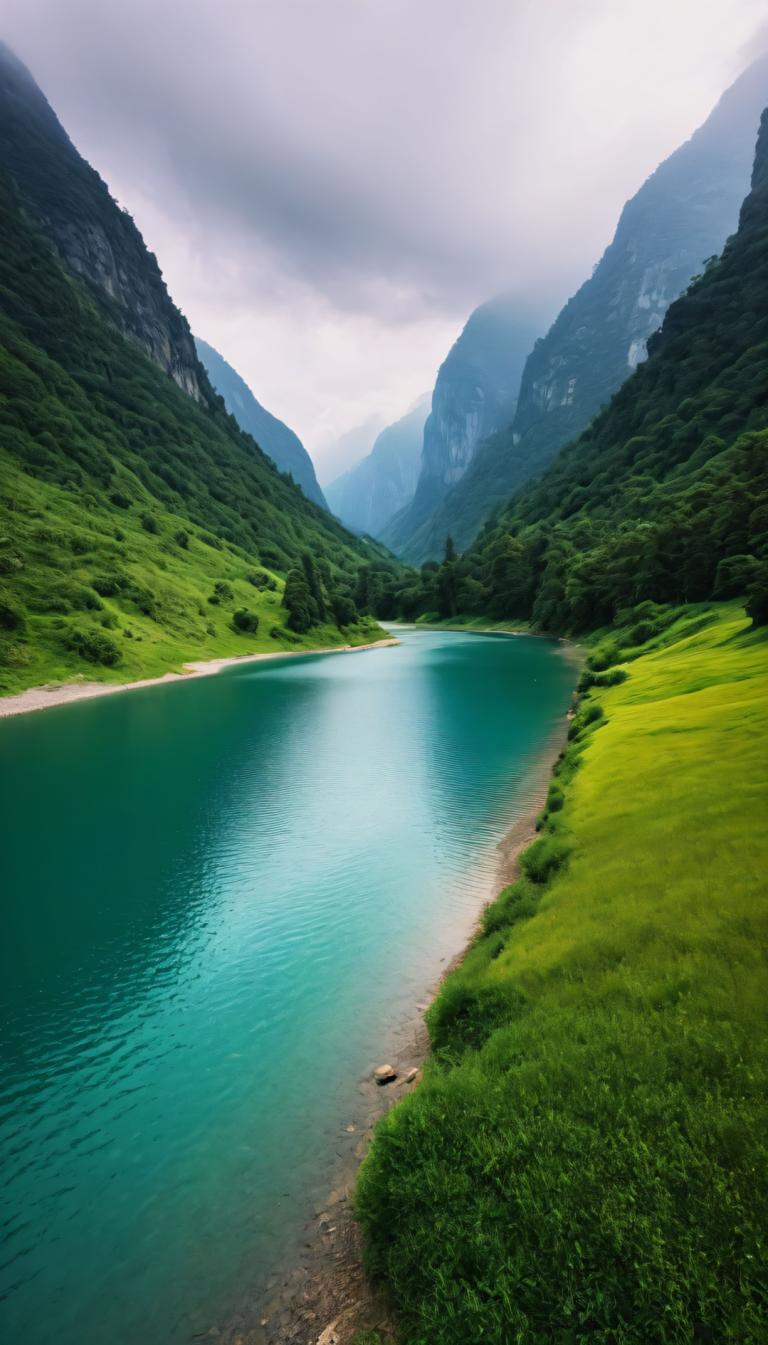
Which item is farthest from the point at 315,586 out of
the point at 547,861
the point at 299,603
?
the point at 547,861

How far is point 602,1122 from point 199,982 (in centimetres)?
1398

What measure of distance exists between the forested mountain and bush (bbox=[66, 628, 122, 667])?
3262 inches

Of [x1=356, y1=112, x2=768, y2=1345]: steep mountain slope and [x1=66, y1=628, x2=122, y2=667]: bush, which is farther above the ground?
[x1=66, y1=628, x2=122, y2=667]: bush

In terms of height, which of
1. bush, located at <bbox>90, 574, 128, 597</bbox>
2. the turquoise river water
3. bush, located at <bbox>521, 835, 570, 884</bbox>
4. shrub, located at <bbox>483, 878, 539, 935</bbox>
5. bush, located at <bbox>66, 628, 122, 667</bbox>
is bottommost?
the turquoise river water

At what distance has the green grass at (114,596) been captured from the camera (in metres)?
81.9

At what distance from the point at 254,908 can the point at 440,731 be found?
1164 inches

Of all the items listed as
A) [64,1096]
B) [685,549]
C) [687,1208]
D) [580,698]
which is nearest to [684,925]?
[687,1208]

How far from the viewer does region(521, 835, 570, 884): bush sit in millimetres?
19188

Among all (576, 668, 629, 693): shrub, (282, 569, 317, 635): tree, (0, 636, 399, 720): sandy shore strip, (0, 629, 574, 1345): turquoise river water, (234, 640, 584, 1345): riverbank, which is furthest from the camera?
(282, 569, 317, 635): tree

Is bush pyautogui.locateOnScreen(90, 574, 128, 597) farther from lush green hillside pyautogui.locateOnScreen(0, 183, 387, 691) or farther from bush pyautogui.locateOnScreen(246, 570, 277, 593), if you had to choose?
bush pyautogui.locateOnScreen(246, 570, 277, 593)

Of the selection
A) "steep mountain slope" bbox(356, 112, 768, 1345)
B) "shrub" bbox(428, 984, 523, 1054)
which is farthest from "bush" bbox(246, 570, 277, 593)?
"shrub" bbox(428, 984, 523, 1054)

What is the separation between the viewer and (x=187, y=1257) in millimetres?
9820

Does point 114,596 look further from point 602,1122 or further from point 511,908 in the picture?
point 602,1122

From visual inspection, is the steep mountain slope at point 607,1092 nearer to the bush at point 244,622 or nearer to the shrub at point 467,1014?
the shrub at point 467,1014
